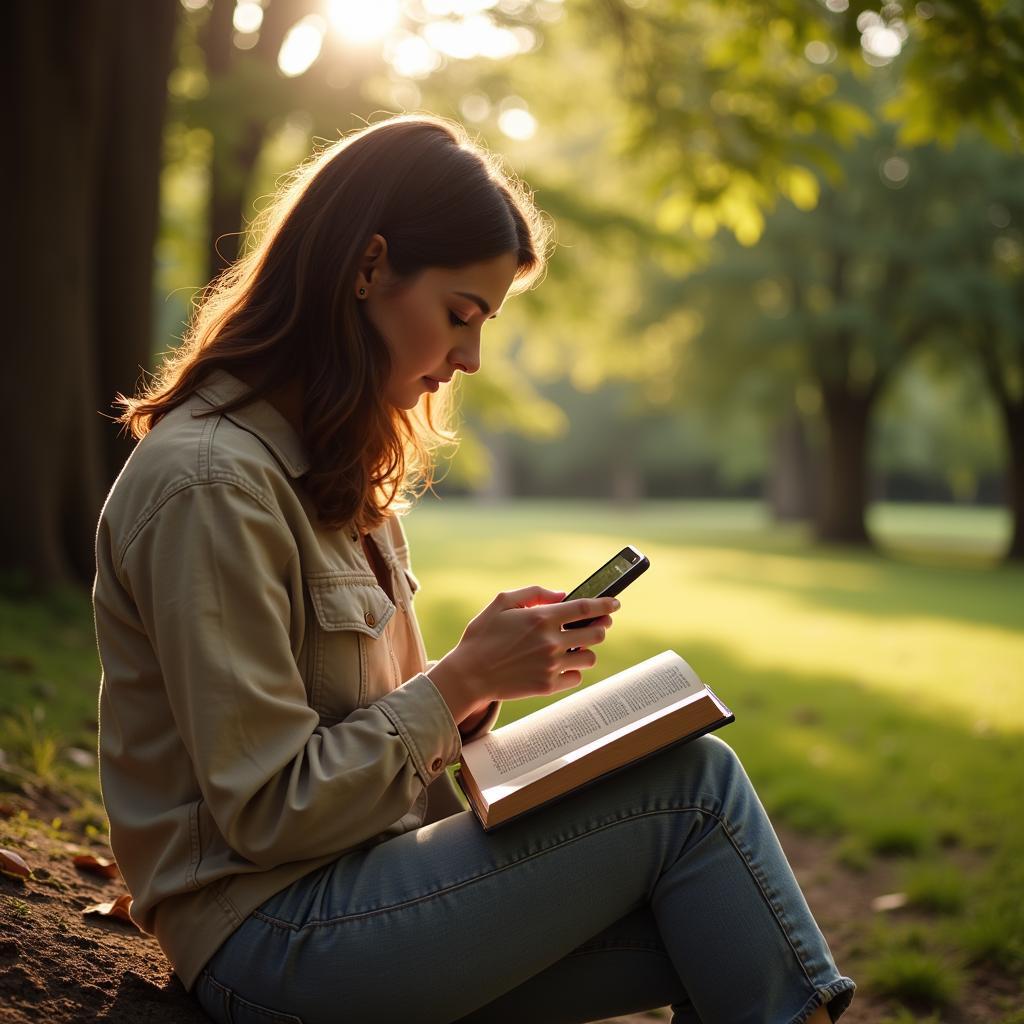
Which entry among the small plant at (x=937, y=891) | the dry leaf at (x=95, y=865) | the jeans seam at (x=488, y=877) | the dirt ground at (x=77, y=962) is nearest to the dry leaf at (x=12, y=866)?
the dirt ground at (x=77, y=962)

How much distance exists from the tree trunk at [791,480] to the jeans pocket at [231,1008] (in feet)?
97.6

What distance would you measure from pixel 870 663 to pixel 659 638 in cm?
190

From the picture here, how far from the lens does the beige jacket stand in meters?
1.74

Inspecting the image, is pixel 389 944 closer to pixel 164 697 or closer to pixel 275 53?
pixel 164 697

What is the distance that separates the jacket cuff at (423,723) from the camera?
1.89 m

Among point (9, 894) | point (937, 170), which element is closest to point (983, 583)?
point (937, 170)

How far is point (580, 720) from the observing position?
7.00 feet

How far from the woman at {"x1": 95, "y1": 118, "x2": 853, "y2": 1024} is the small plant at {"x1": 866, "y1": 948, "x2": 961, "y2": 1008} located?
4.84 feet

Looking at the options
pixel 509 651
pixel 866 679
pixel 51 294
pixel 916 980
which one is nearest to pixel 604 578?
pixel 509 651

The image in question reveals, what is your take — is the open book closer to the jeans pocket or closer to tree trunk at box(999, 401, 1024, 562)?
the jeans pocket

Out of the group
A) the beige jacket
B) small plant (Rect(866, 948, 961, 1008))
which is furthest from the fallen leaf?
the beige jacket

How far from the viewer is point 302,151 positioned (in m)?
11.0

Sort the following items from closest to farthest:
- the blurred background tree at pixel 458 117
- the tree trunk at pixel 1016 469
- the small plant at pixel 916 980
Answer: the small plant at pixel 916 980 < the blurred background tree at pixel 458 117 < the tree trunk at pixel 1016 469

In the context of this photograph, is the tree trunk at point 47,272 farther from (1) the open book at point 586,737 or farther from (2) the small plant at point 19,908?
(1) the open book at point 586,737
